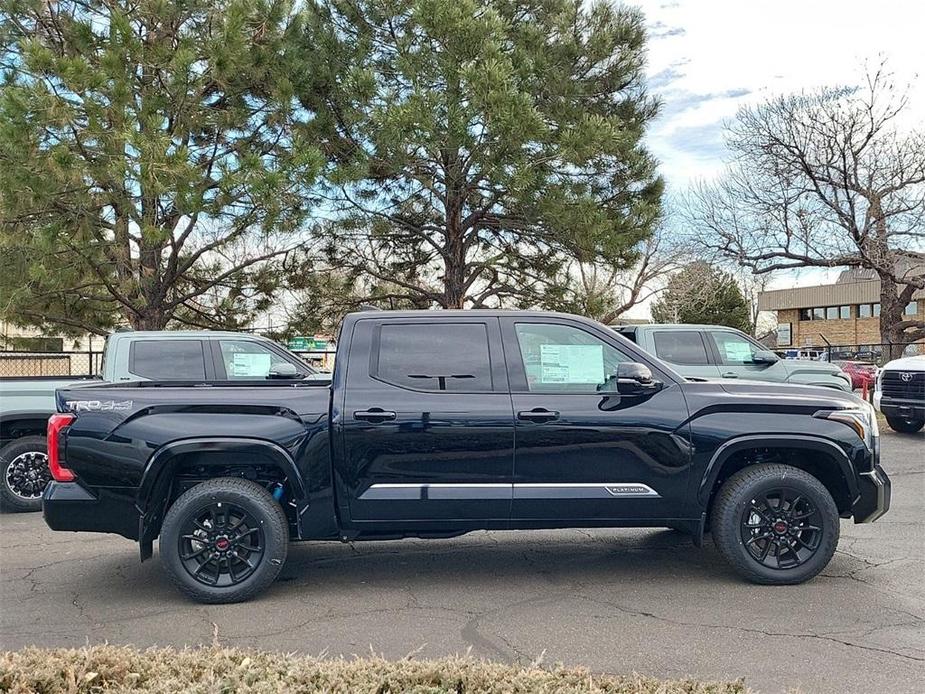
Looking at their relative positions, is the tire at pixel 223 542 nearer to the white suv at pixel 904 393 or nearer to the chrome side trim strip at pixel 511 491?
the chrome side trim strip at pixel 511 491

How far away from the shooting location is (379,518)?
17.2 ft

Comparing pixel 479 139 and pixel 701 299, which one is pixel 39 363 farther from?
pixel 701 299

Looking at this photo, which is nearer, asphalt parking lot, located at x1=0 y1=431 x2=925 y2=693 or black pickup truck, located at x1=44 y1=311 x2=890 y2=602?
asphalt parking lot, located at x1=0 y1=431 x2=925 y2=693

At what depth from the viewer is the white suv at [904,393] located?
44.6 feet

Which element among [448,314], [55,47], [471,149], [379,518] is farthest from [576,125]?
[379,518]

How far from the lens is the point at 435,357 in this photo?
5508 mm

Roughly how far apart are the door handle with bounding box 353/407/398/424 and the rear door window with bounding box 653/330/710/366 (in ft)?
28.1

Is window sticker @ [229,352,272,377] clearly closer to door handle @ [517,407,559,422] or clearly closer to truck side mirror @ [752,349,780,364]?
door handle @ [517,407,559,422]

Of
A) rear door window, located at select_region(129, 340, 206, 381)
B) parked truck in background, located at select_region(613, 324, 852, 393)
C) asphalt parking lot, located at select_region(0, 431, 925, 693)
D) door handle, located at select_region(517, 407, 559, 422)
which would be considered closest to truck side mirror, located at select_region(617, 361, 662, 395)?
door handle, located at select_region(517, 407, 559, 422)

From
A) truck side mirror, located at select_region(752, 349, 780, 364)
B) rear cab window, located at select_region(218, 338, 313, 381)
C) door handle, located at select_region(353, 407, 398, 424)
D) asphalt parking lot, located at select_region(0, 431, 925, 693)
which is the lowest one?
asphalt parking lot, located at select_region(0, 431, 925, 693)

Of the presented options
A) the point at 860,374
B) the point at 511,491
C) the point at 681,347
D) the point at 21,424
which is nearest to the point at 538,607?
the point at 511,491

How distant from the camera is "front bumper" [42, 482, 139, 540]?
5103 millimetres

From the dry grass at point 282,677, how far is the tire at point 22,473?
500 centimetres

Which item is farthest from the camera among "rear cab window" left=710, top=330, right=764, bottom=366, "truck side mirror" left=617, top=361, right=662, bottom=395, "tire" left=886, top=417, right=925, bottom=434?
"tire" left=886, top=417, right=925, bottom=434
